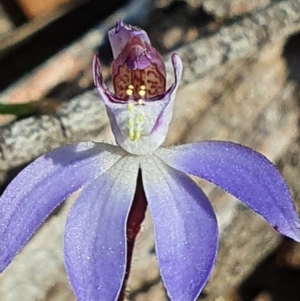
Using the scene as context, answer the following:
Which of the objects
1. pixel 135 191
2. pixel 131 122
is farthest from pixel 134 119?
pixel 135 191

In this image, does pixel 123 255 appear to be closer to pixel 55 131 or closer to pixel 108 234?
pixel 108 234

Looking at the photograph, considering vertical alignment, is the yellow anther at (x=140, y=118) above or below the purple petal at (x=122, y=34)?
below

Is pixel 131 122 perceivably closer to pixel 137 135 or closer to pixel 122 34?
pixel 137 135

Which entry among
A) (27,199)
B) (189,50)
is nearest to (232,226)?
(189,50)

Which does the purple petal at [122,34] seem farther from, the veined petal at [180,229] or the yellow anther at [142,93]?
the veined petal at [180,229]

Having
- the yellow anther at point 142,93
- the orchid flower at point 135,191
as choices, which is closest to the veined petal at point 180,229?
the orchid flower at point 135,191

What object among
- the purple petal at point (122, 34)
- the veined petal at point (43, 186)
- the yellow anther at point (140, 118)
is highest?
the purple petal at point (122, 34)

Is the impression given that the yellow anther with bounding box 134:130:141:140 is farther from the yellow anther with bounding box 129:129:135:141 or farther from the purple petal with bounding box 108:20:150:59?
the purple petal with bounding box 108:20:150:59
